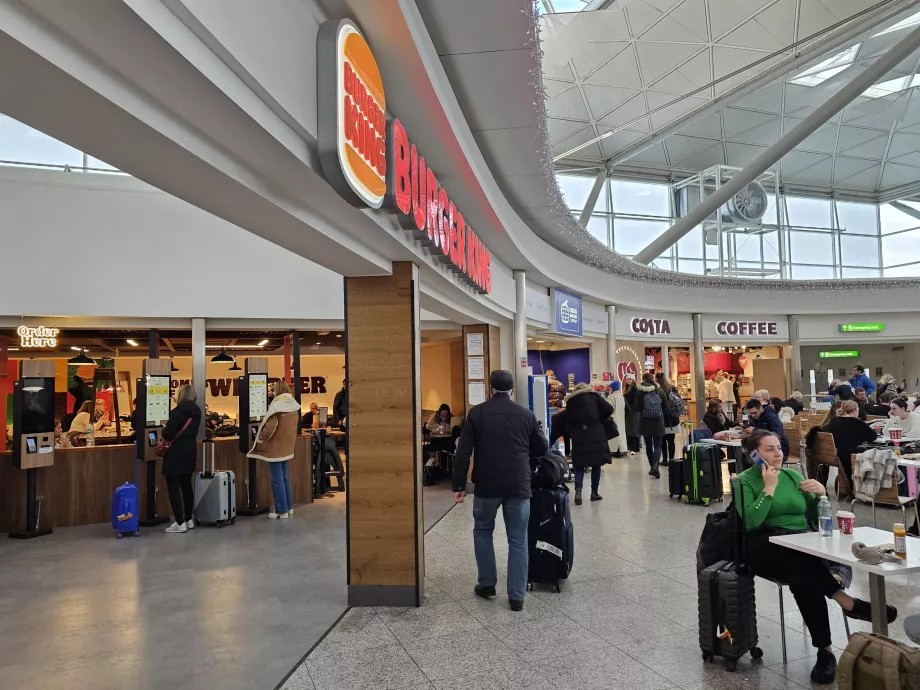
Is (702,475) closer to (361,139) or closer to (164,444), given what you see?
(164,444)

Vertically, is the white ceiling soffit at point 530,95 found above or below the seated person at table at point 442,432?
above

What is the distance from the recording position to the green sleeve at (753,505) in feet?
12.6

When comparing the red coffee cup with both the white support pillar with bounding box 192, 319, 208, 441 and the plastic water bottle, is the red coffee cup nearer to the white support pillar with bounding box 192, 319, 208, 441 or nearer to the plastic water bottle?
the plastic water bottle

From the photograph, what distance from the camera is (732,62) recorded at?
12.8 meters

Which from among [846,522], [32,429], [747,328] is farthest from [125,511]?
[747,328]

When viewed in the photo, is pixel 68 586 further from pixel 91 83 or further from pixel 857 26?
pixel 857 26

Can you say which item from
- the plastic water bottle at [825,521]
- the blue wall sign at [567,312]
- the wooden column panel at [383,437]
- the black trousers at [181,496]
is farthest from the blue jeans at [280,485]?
the plastic water bottle at [825,521]

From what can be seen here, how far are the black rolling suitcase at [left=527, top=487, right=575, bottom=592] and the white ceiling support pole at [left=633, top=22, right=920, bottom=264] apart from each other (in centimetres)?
934

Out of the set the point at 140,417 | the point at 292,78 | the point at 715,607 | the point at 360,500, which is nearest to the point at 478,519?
the point at 360,500

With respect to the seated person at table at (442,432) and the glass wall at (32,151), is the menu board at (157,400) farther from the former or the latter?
the seated person at table at (442,432)

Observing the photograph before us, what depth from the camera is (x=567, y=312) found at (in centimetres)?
1262

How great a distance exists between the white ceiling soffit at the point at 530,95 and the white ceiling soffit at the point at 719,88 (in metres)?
0.06

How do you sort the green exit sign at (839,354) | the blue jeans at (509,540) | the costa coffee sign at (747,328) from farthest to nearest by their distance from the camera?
the green exit sign at (839,354) < the costa coffee sign at (747,328) < the blue jeans at (509,540)

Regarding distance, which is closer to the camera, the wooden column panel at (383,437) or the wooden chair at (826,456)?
the wooden column panel at (383,437)
